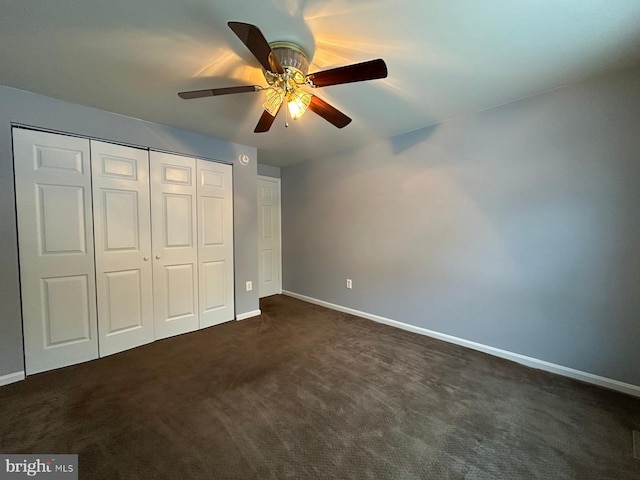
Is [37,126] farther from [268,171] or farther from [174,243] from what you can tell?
[268,171]

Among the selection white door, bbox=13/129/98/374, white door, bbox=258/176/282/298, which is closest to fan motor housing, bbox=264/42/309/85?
white door, bbox=13/129/98/374

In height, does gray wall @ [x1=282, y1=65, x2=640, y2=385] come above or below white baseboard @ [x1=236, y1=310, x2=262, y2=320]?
above

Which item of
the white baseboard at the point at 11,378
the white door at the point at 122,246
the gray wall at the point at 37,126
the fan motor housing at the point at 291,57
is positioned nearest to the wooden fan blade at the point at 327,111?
the fan motor housing at the point at 291,57

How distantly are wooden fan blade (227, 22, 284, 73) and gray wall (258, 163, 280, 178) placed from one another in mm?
2995

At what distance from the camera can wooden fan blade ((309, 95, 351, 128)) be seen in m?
1.67

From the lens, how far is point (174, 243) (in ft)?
9.25

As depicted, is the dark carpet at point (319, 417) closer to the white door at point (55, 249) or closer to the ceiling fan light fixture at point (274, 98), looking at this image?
the white door at point (55, 249)

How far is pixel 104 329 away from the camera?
2.39 meters

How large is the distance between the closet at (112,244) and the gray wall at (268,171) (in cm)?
115

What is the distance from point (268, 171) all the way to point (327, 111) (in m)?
2.79

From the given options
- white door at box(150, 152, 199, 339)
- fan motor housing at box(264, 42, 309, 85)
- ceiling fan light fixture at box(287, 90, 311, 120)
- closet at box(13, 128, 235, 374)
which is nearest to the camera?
fan motor housing at box(264, 42, 309, 85)

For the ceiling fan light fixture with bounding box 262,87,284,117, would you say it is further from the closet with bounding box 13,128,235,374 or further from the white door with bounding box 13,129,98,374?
the white door with bounding box 13,129,98,374

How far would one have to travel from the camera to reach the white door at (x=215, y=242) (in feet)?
9.90

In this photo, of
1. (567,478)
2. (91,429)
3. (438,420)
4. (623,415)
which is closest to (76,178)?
(91,429)
